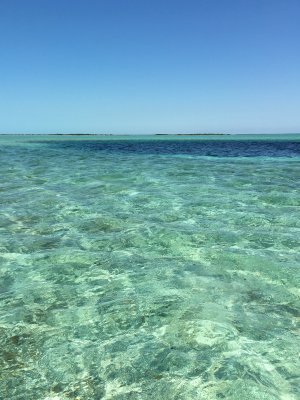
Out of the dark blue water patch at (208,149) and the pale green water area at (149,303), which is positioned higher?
the dark blue water patch at (208,149)

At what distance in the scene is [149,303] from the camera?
15.3 feet

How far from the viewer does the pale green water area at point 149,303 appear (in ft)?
10.5

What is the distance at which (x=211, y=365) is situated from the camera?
3408mm

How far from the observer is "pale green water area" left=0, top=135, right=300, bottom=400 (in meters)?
3.20

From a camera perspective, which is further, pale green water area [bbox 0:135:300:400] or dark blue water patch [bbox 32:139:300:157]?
dark blue water patch [bbox 32:139:300:157]

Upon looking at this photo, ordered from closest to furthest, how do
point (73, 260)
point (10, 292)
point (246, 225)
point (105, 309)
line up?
point (105, 309) → point (10, 292) → point (73, 260) → point (246, 225)

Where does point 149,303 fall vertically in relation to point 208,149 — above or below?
below

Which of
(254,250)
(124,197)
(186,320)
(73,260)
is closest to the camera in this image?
(186,320)

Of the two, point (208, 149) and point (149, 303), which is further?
point (208, 149)

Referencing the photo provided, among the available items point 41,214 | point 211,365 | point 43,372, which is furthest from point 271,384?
point 41,214

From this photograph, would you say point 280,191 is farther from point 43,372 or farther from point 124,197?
point 43,372

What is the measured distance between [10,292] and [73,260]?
1.42 m

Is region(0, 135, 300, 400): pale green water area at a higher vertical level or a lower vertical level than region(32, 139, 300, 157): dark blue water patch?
lower

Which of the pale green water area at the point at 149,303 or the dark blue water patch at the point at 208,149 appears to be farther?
the dark blue water patch at the point at 208,149
